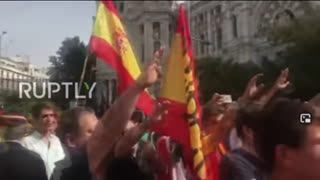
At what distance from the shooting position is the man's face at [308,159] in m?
1.94

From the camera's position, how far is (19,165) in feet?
10.6

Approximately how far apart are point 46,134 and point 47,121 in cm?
10

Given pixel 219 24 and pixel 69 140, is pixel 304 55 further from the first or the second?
pixel 219 24

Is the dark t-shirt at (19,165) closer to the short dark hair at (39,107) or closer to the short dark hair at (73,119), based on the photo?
the short dark hair at (73,119)

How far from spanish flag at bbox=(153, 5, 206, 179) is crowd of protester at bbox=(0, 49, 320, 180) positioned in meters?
0.16

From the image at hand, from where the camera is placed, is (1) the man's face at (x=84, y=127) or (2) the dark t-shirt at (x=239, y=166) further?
(1) the man's face at (x=84, y=127)

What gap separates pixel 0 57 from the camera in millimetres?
4359

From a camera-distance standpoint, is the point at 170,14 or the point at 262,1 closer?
the point at 262,1

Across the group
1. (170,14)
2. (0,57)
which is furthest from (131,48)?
(170,14)

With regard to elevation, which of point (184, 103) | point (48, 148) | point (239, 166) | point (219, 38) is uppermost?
point (219, 38)

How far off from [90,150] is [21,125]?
2.42 feet

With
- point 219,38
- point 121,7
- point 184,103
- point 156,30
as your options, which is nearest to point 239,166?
point 184,103

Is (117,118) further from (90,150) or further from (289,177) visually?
(289,177)

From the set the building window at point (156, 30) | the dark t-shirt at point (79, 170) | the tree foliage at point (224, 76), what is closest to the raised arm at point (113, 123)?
the dark t-shirt at point (79, 170)
